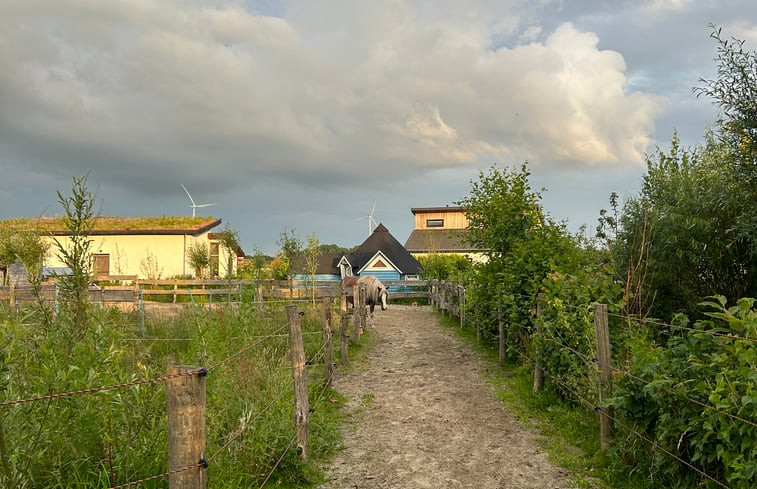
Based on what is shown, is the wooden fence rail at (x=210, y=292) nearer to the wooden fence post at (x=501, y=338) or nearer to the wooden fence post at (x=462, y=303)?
the wooden fence post at (x=501, y=338)

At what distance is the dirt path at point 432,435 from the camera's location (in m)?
5.75

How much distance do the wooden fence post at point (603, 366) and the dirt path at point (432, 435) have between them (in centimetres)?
77

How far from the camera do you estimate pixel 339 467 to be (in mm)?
6090

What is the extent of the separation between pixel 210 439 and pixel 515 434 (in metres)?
3.98

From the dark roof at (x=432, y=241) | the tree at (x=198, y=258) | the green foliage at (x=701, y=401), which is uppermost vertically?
the dark roof at (x=432, y=241)

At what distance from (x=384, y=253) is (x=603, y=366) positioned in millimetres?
33205

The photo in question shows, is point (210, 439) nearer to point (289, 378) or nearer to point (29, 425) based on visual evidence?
point (29, 425)

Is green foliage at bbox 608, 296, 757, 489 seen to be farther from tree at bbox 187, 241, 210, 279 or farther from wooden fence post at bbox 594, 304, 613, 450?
tree at bbox 187, 241, 210, 279

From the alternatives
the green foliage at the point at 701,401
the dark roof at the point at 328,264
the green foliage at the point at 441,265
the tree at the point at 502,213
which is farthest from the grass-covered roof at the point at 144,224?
the green foliage at the point at 701,401

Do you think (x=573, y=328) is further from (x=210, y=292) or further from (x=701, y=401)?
(x=210, y=292)

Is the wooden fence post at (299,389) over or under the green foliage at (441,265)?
under

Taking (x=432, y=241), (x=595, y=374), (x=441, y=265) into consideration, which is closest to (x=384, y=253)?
(x=441, y=265)

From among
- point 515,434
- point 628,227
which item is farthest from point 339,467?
point 628,227

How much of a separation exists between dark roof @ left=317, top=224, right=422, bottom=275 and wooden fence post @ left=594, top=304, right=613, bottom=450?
31869 millimetres
